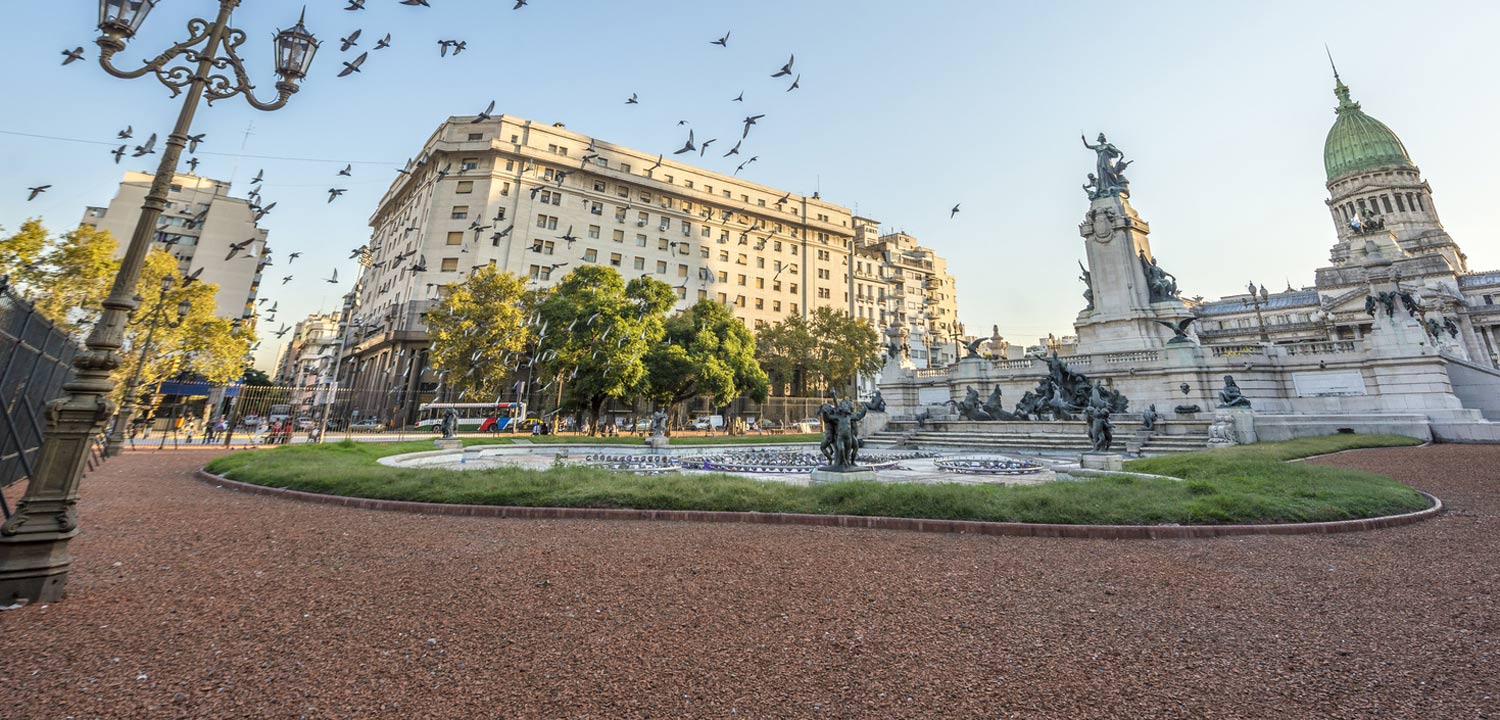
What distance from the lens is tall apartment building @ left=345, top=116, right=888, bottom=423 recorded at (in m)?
47.7

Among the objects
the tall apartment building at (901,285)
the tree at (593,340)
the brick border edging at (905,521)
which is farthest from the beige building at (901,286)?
the brick border edging at (905,521)

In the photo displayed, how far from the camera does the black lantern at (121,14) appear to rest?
5.15m

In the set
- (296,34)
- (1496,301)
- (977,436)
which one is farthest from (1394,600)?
(1496,301)

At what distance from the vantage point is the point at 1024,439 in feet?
68.7

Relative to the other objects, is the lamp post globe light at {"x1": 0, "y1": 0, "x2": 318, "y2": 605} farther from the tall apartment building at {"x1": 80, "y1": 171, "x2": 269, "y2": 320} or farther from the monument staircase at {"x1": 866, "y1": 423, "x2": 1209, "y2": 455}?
the tall apartment building at {"x1": 80, "y1": 171, "x2": 269, "y2": 320}

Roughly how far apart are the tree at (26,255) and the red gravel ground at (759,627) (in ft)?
83.6

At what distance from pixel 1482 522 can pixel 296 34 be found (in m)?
16.3

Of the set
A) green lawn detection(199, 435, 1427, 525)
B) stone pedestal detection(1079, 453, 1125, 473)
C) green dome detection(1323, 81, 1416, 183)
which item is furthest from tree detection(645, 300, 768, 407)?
green dome detection(1323, 81, 1416, 183)

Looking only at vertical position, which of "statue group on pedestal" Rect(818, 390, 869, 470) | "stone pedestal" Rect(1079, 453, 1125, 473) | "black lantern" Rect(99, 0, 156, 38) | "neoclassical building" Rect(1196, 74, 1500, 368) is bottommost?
"stone pedestal" Rect(1079, 453, 1125, 473)

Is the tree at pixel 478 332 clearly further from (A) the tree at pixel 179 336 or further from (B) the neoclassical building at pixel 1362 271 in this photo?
(B) the neoclassical building at pixel 1362 271

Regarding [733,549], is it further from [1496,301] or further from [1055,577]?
[1496,301]

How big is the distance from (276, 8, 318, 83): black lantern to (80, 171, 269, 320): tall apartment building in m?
64.1

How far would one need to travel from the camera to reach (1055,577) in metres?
5.19

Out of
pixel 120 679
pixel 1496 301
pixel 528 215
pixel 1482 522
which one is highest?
pixel 528 215
